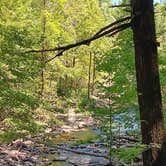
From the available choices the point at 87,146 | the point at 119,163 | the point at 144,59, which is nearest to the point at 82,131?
the point at 87,146

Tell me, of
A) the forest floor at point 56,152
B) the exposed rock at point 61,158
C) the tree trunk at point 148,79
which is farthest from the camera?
the exposed rock at point 61,158

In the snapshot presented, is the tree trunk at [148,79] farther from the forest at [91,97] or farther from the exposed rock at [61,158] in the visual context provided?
the exposed rock at [61,158]

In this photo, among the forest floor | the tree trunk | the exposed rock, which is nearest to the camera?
the tree trunk

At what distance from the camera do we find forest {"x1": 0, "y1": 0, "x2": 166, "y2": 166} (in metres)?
3.19

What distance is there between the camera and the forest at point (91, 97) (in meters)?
3.19

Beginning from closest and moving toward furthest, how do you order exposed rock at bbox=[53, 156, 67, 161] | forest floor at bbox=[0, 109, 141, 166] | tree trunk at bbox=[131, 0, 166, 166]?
tree trunk at bbox=[131, 0, 166, 166]
forest floor at bbox=[0, 109, 141, 166]
exposed rock at bbox=[53, 156, 67, 161]

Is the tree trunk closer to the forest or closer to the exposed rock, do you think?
the forest

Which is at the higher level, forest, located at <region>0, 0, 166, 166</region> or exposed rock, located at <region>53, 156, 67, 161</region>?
forest, located at <region>0, 0, 166, 166</region>

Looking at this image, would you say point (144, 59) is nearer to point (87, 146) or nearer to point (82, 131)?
point (87, 146)

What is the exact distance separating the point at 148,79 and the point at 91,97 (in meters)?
13.3

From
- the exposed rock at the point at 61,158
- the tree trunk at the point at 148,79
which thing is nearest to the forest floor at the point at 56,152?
the exposed rock at the point at 61,158

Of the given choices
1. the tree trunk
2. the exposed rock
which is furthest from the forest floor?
the tree trunk

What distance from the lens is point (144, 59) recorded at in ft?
10.4

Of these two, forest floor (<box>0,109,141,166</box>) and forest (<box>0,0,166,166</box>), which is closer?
forest (<box>0,0,166,166</box>)
